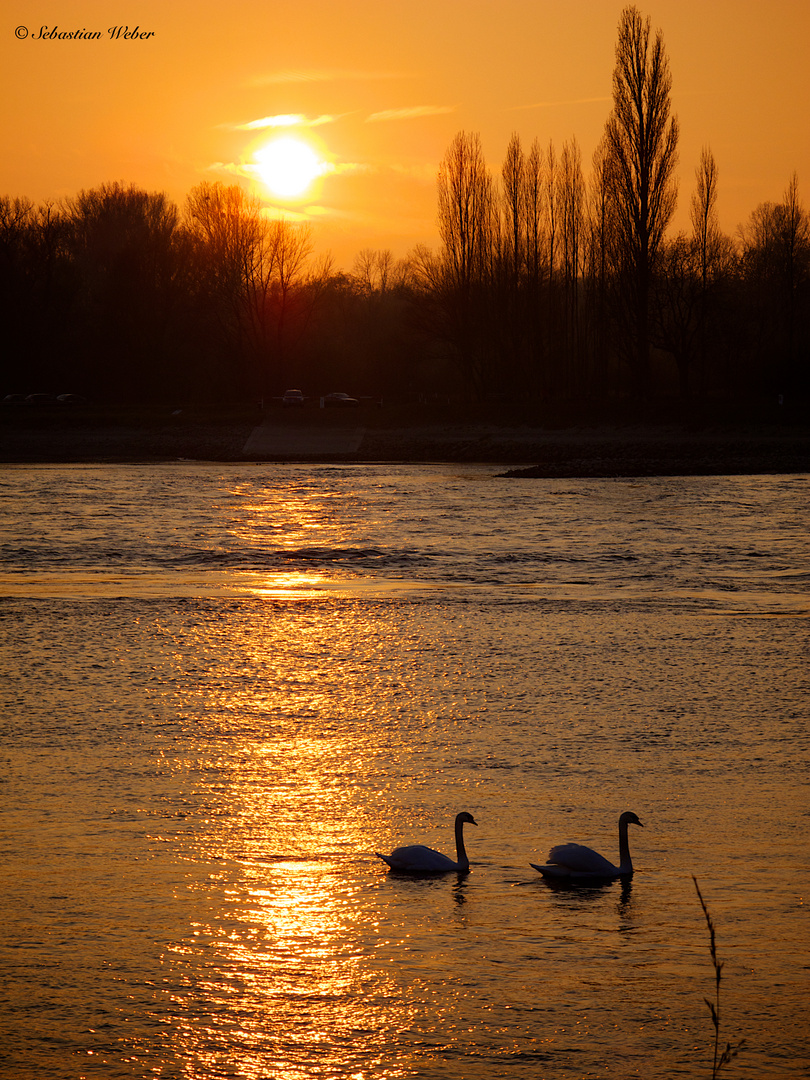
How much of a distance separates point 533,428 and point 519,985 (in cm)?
4801

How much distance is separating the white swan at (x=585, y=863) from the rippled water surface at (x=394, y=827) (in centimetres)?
9

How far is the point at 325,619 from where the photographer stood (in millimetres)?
13297

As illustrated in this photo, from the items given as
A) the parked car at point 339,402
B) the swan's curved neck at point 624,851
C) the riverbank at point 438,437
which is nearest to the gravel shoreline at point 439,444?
the riverbank at point 438,437

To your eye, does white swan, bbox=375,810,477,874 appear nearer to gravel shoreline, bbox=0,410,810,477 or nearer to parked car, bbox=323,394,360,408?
gravel shoreline, bbox=0,410,810,477

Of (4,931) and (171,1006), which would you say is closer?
(171,1006)

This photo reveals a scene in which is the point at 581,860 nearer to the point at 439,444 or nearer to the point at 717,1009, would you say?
the point at 717,1009

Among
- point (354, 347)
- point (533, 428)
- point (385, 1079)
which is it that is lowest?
point (385, 1079)

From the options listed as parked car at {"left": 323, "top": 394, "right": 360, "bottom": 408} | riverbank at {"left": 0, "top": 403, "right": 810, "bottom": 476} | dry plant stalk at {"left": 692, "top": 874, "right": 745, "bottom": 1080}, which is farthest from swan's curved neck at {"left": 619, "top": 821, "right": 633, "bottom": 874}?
parked car at {"left": 323, "top": 394, "right": 360, "bottom": 408}

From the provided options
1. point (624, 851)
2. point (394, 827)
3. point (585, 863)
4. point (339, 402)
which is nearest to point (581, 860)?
point (585, 863)

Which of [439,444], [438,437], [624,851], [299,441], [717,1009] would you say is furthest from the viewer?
[299,441]

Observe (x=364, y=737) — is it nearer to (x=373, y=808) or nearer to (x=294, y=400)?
(x=373, y=808)

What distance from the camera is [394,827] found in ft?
21.1

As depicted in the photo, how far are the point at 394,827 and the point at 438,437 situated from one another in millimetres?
47808

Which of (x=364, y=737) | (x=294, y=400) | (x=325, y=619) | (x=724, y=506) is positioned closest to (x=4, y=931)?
(x=364, y=737)
